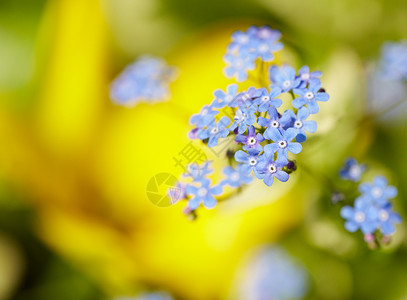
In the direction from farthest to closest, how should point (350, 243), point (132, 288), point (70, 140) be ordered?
1. point (70, 140)
2. point (132, 288)
3. point (350, 243)

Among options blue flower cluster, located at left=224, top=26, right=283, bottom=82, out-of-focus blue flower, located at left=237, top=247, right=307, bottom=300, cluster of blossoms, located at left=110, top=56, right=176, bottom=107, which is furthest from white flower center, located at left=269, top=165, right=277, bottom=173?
out-of-focus blue flower, located at left=237, top=247, right=307, bottom=300

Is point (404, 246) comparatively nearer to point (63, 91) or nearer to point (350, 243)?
point (350, 243)

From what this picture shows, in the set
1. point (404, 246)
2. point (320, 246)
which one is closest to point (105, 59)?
point (320, 246)

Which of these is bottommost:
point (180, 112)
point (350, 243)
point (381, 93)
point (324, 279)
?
point (324, 279)

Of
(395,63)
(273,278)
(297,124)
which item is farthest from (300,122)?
(273,278)

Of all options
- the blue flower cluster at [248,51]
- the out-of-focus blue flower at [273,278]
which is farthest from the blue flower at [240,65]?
the out-of-focus blue flower at [273,278]

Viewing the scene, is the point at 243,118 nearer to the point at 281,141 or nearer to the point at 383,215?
the point at 281,141
